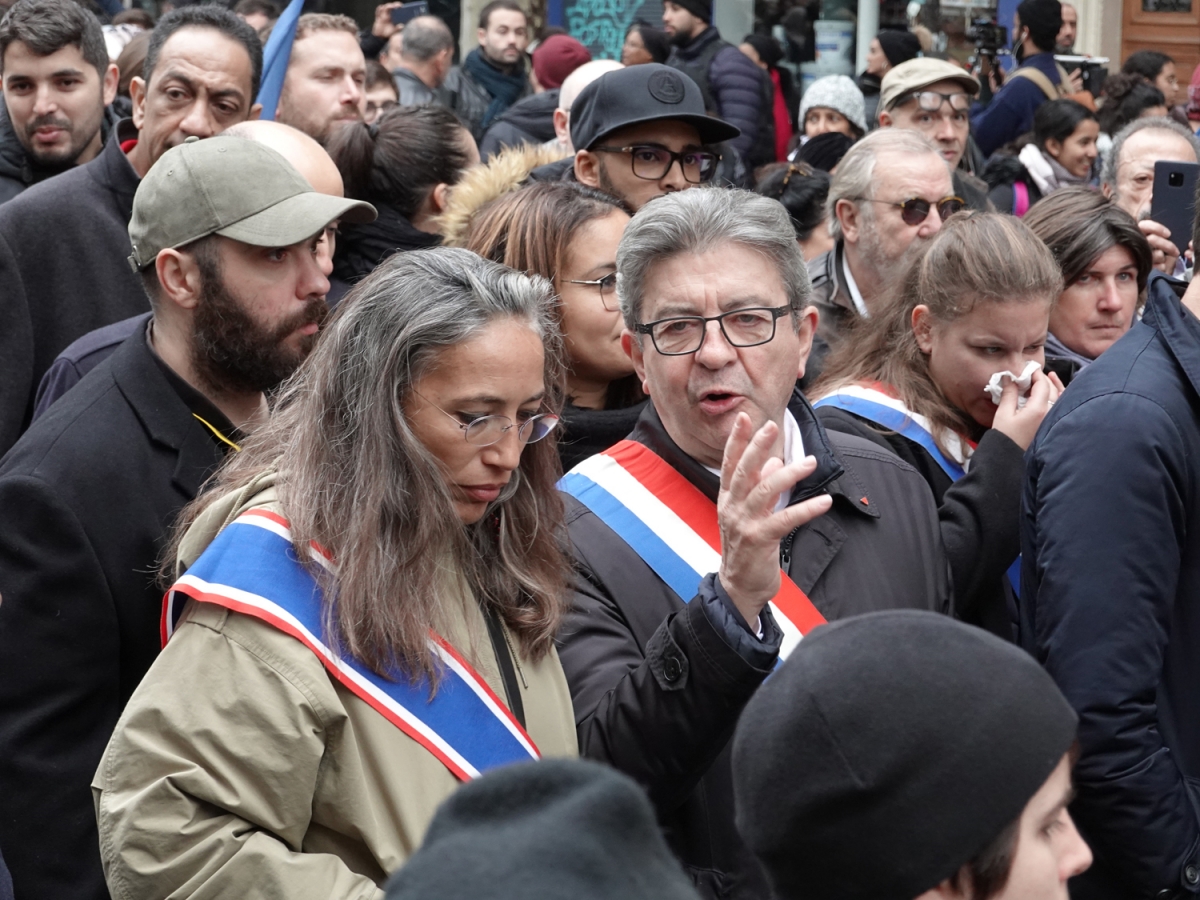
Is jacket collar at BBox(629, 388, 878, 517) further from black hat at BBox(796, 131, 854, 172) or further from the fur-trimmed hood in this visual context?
black hat at BBox(796, 131, 854, 172)

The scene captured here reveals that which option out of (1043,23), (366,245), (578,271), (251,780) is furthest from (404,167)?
→ (1043,23)

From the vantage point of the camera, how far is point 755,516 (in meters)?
2.26

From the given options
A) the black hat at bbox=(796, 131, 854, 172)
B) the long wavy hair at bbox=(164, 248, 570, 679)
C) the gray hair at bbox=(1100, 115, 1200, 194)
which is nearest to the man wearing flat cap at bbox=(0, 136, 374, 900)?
the long wavy hair at bbox=(164, 248, 570, 679)

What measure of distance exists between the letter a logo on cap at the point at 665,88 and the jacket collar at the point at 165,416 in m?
1.95

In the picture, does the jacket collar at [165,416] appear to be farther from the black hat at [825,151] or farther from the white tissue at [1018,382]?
the black hat at [825,151]

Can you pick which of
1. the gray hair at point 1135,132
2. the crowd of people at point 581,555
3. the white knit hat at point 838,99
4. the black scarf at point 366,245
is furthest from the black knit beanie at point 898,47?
the black scarf at point 366,245

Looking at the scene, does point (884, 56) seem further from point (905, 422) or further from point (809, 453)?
point (809, 453)

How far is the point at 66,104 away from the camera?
5.10 m

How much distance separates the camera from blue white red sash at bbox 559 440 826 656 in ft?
8.65

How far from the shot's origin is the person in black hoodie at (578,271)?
11.4ft

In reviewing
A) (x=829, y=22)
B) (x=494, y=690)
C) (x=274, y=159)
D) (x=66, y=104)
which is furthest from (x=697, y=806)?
(x=829, y=22)

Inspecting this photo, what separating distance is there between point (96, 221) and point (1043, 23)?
23.2ft

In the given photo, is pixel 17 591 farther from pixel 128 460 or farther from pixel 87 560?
pixel 128 460

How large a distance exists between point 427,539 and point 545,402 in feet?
1.37
